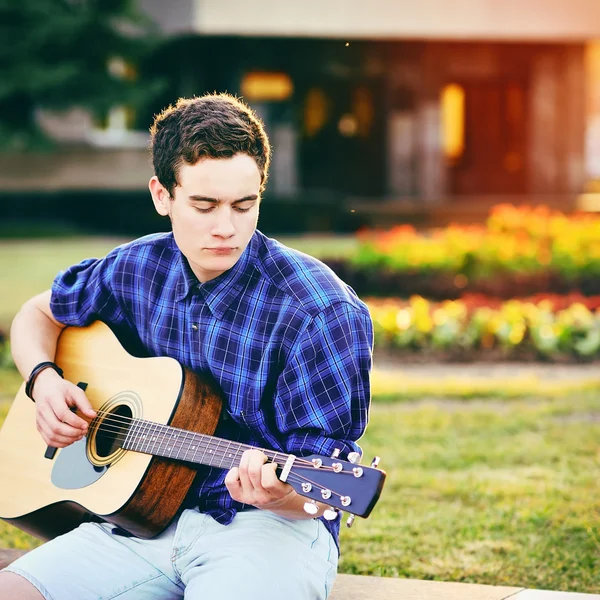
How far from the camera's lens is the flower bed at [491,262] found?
9.89 meters

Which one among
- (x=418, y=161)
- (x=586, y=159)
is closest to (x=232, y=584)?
(x=418, y=161)

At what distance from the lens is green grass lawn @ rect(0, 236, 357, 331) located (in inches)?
466

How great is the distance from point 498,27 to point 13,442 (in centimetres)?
2060

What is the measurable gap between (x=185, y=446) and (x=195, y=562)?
0.28 metres

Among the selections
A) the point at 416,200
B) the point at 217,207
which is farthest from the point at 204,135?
the point at 416,200

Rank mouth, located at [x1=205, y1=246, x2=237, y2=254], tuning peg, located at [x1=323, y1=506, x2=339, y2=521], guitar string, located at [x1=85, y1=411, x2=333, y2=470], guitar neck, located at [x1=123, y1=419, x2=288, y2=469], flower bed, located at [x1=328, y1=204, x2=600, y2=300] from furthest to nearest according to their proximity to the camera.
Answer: flower bed, located at [x1=328, y1=204, x2=600, y2=300], mouth, located at [x1=205, y1=246, x2=237, y2=254], guitar neck, located at [x1=123, y1=419, x2=288, y2=469], guitar string, located at [x1=85, y1=411, x2=333, y2=470], tuning peg, located at [x1=323, y1=506, x2=339, y2=521]

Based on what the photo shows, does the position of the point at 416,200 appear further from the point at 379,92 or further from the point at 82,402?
the point at 82,402

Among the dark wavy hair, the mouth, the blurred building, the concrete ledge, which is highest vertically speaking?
the blurred building

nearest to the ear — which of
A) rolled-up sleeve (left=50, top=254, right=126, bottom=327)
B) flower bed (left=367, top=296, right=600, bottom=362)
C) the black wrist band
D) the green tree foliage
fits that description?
rolled-up sleeve (left=50, top=254, right=126, bottom=327)

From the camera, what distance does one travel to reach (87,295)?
10.4 ft

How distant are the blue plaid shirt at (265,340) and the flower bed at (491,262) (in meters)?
7.03

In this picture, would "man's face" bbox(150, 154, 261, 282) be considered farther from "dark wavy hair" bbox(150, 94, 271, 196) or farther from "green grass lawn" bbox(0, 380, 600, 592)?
"green grass lawn" bbox(0, 380, 600, 592)

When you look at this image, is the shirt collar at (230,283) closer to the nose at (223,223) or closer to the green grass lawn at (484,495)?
the nose at (223,223)

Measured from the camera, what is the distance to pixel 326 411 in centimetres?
255
